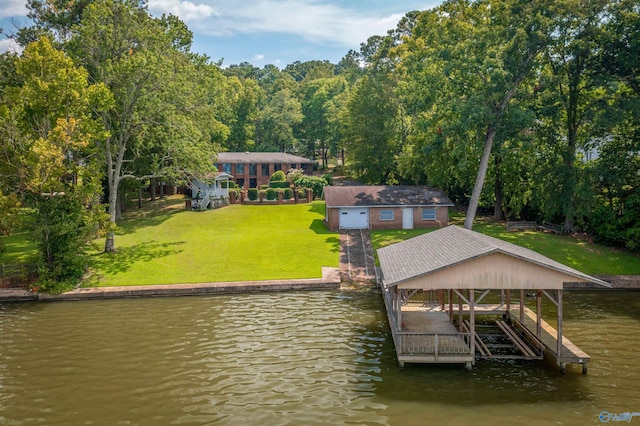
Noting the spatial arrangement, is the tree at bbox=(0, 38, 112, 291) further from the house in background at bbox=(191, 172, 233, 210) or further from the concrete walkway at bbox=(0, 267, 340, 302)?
the house in background at bbox=(191, 172, 233, 210)

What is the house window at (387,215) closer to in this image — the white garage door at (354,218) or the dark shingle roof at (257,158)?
the white garage door at (354,218)

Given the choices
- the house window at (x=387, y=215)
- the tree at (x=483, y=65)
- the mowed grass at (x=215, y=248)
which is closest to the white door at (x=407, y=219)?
the house window at (x=387, y=215)

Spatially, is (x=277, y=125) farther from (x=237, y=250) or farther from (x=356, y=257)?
(x=356, y=257)

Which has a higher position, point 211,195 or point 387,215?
point 211,195

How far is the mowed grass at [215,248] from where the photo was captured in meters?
31.0

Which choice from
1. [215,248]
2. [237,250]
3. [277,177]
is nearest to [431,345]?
[237,250]

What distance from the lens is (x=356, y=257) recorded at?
34.5m

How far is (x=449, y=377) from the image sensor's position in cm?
1698

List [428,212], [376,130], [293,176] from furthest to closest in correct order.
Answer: [293,176]
[376,130]
[428,212]

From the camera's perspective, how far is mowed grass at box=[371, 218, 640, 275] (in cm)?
3122

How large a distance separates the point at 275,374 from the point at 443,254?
7802 millimetres

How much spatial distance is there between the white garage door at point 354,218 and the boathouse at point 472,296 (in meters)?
19.0

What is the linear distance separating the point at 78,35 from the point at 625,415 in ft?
123

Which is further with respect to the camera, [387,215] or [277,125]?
[277,125]
